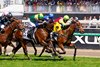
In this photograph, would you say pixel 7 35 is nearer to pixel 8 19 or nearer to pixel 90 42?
pixel 8 19

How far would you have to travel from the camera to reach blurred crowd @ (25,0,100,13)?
105 ft

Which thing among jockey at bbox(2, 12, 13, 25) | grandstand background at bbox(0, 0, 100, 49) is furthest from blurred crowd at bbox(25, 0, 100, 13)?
jockey at bbox(2, 12, 13, 25)

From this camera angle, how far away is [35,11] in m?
33.0

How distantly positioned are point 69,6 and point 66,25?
50.3ft

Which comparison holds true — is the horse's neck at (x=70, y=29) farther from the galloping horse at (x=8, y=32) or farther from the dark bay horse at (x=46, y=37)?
the galloping horse at (x=8, y=32)

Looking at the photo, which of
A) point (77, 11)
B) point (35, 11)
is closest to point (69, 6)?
point (77, 11)

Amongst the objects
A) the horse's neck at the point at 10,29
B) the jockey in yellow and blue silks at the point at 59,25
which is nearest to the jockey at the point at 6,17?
the horse's neck at the point at 10,29

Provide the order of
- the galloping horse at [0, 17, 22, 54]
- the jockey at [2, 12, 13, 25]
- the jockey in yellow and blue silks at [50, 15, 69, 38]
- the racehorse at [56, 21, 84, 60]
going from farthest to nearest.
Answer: the jockey in yellow and blue silks at [50, 15, 69, 38]
the jockey at [2, 12, 13, 25]
the racehorse at [56, 21, 84, 60]
the galloping horse at [0, 17, 22, 54]

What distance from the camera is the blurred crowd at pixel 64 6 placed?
1260 inches

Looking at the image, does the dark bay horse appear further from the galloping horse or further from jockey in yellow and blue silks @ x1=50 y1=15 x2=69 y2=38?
the galloping horse

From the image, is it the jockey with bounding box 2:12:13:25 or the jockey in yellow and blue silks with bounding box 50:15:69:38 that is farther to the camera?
the jockey in yellow and blue silks with bounding box 50:15:69:38

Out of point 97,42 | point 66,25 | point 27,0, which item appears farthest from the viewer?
point 27,0

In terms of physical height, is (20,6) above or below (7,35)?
below

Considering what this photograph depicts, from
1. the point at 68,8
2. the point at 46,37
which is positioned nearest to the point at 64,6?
the point at 68,8
